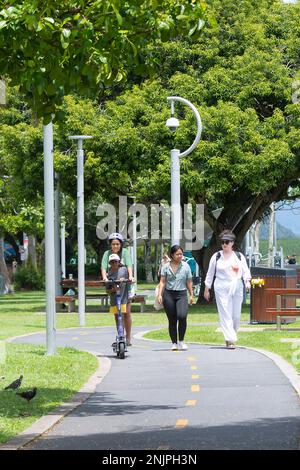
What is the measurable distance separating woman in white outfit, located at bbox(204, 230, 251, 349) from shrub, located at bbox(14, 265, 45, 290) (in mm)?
44955

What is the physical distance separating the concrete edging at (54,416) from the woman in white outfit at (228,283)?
342 cm

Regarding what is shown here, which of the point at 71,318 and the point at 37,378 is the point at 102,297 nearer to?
the point at 71,318

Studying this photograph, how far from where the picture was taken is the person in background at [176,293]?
715 inches

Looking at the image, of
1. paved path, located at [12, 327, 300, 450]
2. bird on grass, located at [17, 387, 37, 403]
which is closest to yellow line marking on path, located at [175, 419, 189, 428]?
paved path, located at [12, 327, 300, 450]

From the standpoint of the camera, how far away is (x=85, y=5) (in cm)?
993

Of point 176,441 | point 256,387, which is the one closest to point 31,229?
point 256,387

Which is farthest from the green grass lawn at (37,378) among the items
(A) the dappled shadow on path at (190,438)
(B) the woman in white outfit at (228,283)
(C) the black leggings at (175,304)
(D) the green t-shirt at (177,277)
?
(B) the woman in white outfit at (228,283)

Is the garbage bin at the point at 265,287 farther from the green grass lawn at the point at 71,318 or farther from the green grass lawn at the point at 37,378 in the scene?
the green grass lawn at the point at 37,378

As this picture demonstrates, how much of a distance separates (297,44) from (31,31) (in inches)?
1055

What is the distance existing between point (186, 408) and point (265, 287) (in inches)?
545

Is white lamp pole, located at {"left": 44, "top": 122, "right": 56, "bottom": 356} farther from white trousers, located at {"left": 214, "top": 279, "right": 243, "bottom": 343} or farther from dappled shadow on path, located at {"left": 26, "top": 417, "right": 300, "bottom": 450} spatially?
dappled shadow on path, located at {"left": 26, "top": 417, "right": 300, "bottom": 450}

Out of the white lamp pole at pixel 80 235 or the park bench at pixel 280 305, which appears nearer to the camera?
the park bench at pixel 280 305

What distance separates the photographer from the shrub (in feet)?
207
